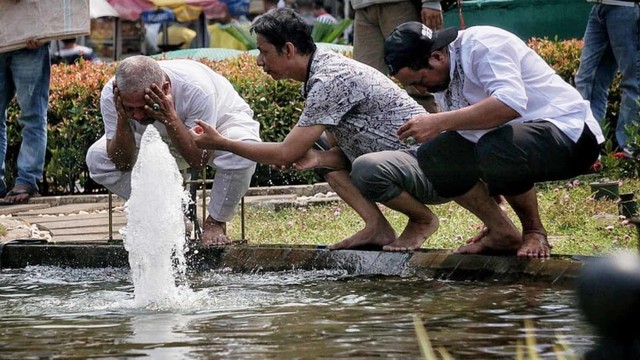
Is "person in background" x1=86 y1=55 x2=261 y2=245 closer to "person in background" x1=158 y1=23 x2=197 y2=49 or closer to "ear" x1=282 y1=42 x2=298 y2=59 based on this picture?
"ear" x1=282 y1=42 x2=298 y2=59

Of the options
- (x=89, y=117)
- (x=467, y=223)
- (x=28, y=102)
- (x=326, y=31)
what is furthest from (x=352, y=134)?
(x=326, y=31)

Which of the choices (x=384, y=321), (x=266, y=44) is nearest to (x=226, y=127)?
(x=266, y=44)

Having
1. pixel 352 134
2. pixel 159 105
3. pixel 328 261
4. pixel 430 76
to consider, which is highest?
pixel 430 76

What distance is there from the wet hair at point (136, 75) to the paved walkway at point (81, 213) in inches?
62.6

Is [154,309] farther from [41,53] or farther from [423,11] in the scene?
[41,53]

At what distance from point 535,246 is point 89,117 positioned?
570cm

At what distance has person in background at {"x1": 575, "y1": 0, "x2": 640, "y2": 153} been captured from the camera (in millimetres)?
9055

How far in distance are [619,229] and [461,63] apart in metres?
1.73

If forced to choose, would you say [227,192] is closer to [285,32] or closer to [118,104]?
[118,104]

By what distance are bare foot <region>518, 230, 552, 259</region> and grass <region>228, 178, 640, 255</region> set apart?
52cm

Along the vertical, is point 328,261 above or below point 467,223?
above

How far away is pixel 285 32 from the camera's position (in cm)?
626

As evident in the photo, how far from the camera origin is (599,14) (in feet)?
30.4

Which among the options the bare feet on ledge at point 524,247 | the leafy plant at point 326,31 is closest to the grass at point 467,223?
the bare feet on ledge at point 524,247
